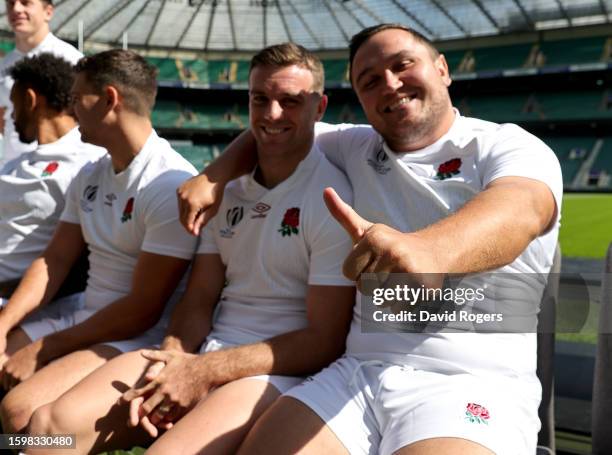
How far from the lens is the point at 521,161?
1.72 metres

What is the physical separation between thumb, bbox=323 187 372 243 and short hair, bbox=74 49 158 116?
158 cm

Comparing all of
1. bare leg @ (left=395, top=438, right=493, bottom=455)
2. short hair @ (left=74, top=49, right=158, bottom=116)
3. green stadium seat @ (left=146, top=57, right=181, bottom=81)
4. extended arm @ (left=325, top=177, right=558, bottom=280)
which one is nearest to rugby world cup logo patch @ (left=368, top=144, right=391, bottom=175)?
extended arm @ (left=325, top=177, right=558, bottom=280)

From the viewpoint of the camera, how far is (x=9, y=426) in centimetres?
218

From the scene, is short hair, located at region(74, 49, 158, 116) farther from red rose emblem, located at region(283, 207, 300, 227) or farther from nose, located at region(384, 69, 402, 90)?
nose, located at region(384, 69, 402, 90)

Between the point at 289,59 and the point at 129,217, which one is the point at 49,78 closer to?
the point at 129,217

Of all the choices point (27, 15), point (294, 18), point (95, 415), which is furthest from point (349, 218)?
point (294, 18)

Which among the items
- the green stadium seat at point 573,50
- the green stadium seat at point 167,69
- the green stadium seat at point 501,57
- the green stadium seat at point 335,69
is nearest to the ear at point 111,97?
the green stadium seat at point 501,57

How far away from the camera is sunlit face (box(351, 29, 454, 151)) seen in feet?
6.63

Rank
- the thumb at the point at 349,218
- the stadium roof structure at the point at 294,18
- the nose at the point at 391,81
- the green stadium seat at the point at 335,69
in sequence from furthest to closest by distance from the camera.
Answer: the green stadium seat at the point at 335,69, the stadium roof structure at the point at 294,18, the nose at the point at 391,81, the thumb at the point at 349,218

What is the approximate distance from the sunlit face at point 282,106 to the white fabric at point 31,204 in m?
1.28

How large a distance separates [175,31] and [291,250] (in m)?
35.2

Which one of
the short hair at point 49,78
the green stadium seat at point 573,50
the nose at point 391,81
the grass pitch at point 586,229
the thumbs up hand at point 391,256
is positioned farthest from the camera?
the green stadium seat at point 573,50

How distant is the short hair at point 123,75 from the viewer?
8.51 ft

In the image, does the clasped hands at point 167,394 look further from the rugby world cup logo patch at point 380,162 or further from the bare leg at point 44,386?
the rugby world cup logo patch at point 380,162
